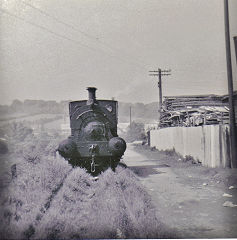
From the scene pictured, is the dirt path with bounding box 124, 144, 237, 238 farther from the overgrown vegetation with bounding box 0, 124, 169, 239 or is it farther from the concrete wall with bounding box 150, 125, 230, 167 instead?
the concrete wall with bounding box 150, 125, 230, 167

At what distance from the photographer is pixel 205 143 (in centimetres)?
1000

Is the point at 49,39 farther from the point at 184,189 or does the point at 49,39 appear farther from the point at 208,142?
the point at 208,142

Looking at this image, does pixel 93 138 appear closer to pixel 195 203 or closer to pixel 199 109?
pixel 195 203

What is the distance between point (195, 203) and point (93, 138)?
4593 millimetres

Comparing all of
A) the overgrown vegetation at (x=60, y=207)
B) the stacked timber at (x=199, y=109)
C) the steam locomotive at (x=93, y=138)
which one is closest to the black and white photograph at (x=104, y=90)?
the overgrown vegetation at (x=60, y=207)

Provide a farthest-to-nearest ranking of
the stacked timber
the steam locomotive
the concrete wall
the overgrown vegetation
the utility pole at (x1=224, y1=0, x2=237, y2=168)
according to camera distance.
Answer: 1. the stacked timber
2. the steam locomotive
3. the concrete wall
4. the utility pole at (x1=224, y1=0, x2=237, y2=168)
5. the overgrown vegetation

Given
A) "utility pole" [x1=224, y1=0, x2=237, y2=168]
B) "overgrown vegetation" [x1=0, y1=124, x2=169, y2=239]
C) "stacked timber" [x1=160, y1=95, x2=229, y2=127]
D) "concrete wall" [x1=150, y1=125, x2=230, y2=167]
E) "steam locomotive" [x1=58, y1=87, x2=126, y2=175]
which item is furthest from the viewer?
"stacked timber" [x1=160, y1=95, x2=229, y2=127]

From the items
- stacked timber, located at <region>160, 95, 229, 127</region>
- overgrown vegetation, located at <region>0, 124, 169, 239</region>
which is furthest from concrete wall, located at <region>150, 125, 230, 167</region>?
overgrown vegetation, located at <region>0, 124, 169, 239</region>

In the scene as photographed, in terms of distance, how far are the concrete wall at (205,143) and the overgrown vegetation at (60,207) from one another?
11.4ft

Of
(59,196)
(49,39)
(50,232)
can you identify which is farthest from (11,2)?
(50,232)

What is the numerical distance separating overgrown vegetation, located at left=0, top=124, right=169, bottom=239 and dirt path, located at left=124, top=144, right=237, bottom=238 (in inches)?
16.2

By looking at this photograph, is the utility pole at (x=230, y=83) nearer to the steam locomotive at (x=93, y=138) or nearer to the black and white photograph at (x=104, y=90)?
the black and white photograph at (x=104, y=90)

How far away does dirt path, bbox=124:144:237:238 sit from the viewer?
487 cm

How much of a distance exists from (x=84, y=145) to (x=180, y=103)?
6.83m
